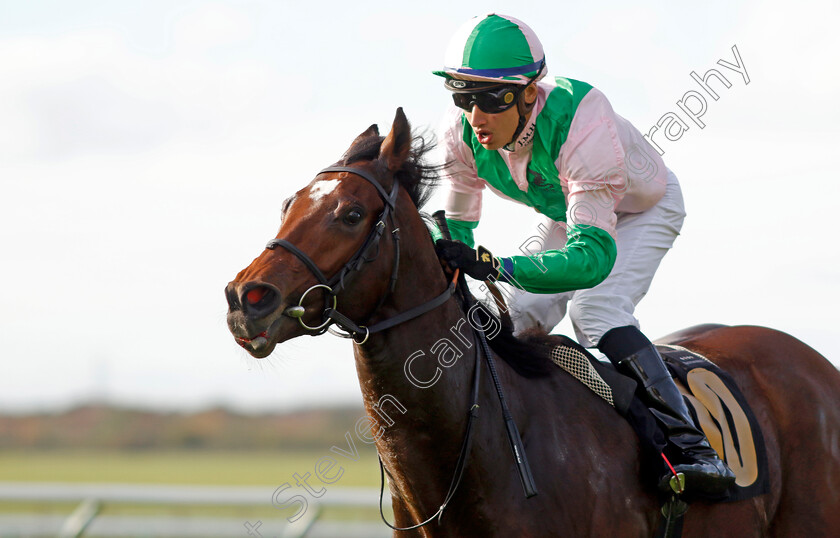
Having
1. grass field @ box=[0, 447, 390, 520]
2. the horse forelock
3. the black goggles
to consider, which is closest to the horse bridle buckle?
the horse forelock

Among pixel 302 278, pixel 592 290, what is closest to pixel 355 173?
pixel 302 278

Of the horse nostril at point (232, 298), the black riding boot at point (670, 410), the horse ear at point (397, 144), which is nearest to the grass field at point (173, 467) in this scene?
the black riding boot at point (670, 410)

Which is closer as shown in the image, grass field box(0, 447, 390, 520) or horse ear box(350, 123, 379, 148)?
horse ear box(350, 123, 379, 148)

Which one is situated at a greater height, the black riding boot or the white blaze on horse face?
the white blaze on horse face

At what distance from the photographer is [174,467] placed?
153ft

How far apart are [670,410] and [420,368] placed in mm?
1054

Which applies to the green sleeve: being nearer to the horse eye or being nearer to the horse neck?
the horse neck

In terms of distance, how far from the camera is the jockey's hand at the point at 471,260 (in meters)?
3.07

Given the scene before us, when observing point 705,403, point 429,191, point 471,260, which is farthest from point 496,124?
point 705,403

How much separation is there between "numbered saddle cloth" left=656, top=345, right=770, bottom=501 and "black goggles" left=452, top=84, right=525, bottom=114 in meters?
1.26

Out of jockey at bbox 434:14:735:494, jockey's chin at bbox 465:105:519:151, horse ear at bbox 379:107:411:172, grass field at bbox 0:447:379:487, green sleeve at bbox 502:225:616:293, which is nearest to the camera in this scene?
horse ear at bbox 379:107:411:172

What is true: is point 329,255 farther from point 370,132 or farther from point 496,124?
point 496,124

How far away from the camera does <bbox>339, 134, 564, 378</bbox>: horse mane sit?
3.05 meters

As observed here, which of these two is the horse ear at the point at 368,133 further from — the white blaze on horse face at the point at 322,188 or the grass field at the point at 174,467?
the grass field at the point at 174,467
